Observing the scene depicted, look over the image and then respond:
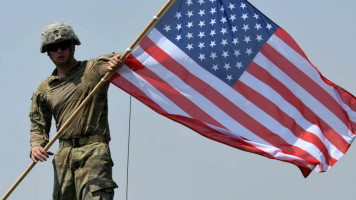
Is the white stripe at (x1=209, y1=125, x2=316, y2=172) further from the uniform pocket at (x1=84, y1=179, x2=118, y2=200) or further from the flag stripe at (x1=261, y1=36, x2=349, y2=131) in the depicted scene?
the uniform pocket at (x1=84, y1=179, x2=118, y2=200)

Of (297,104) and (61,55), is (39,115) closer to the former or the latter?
(61,55)

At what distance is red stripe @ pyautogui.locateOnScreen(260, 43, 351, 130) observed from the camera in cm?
2119

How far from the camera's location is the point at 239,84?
68.8ft

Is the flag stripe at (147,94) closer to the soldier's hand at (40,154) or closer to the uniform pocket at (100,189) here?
the uniform pocket at (100,189)

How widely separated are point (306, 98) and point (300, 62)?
627 millimetres

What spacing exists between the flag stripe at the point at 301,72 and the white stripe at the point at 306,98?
63 mm

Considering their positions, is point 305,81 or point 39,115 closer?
point 39,115

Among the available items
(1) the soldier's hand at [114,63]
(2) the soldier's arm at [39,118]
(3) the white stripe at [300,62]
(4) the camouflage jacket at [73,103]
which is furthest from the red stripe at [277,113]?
(2) the soldier's arm at [39,118]

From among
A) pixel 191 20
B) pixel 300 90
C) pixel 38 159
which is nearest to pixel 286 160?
pixel 300 90

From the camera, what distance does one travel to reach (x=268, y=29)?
69.5 ft

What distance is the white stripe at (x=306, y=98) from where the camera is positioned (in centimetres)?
2112

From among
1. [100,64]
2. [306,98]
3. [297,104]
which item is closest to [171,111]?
[100,64]

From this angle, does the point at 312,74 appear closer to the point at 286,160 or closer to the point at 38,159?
the point at 286,160

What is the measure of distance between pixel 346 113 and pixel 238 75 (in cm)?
202
